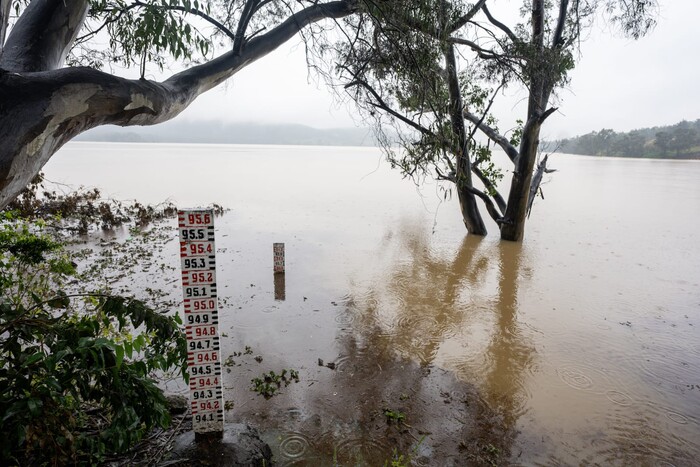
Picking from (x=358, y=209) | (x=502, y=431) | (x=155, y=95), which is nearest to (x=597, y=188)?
(x=358, y=209)

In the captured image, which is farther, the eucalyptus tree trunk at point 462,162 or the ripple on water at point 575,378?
the eucalyptus tree trunk at point 462,162

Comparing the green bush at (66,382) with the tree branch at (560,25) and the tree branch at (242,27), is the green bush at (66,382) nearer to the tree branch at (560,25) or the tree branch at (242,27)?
the tree branch at (242,27)

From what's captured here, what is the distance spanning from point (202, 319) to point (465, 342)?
3541mm

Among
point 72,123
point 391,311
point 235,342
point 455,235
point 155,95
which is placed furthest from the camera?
point 455,235

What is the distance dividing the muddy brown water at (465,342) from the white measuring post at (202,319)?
724 millimetres

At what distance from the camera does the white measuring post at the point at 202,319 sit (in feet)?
8.55

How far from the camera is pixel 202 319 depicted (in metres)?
2.64

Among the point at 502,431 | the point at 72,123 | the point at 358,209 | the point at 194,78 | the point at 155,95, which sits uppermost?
the point at 194,78

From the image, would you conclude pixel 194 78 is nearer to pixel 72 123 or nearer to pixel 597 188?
pixel 72 123

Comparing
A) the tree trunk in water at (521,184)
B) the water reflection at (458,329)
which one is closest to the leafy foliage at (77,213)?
the water reflection at (458,329)

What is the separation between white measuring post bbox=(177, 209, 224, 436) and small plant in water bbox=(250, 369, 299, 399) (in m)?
1.10

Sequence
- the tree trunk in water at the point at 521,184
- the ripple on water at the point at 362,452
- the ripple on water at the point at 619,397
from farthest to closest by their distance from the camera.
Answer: the tree trunk in water at the point at 521,184, the ripple on water at the point at 619,397, the ripple on water at the point at 362,452

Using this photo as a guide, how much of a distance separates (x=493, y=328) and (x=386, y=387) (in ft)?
7.39

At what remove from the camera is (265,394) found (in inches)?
148
